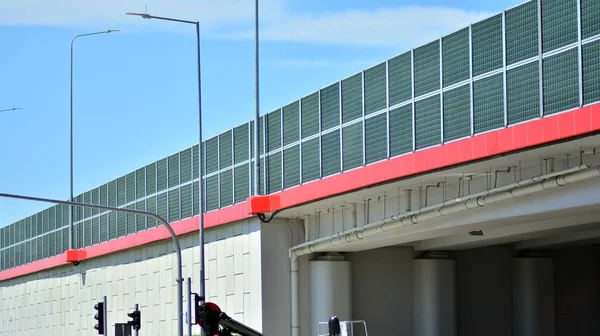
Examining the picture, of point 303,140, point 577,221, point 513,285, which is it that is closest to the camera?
point 577,221

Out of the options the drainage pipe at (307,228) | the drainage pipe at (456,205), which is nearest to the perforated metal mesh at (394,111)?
the drainage pipe at (456,205)

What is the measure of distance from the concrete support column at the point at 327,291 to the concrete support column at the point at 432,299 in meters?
3.30

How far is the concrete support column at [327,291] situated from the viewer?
39812mm

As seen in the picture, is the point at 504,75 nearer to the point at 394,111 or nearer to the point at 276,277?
the point at 394,111

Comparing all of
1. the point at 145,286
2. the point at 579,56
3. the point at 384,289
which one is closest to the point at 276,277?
the point at 384,289

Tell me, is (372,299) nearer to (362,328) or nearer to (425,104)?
(362,328)

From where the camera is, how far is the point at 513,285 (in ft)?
150

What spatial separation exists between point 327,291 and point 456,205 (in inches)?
358

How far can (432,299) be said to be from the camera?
139ft

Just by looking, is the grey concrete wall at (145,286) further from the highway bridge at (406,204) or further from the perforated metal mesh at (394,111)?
the perforated metal mesh at (394,111)

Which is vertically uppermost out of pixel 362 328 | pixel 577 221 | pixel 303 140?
pixel 303 140

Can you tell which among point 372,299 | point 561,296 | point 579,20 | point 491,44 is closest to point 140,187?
point 372,299

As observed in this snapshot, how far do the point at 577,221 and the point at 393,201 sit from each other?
16.9 ft

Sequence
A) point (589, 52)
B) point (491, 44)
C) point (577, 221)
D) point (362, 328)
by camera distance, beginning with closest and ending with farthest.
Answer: point (589, 52)
point (491, 44)
point (577, 221)
point (362, 328)
